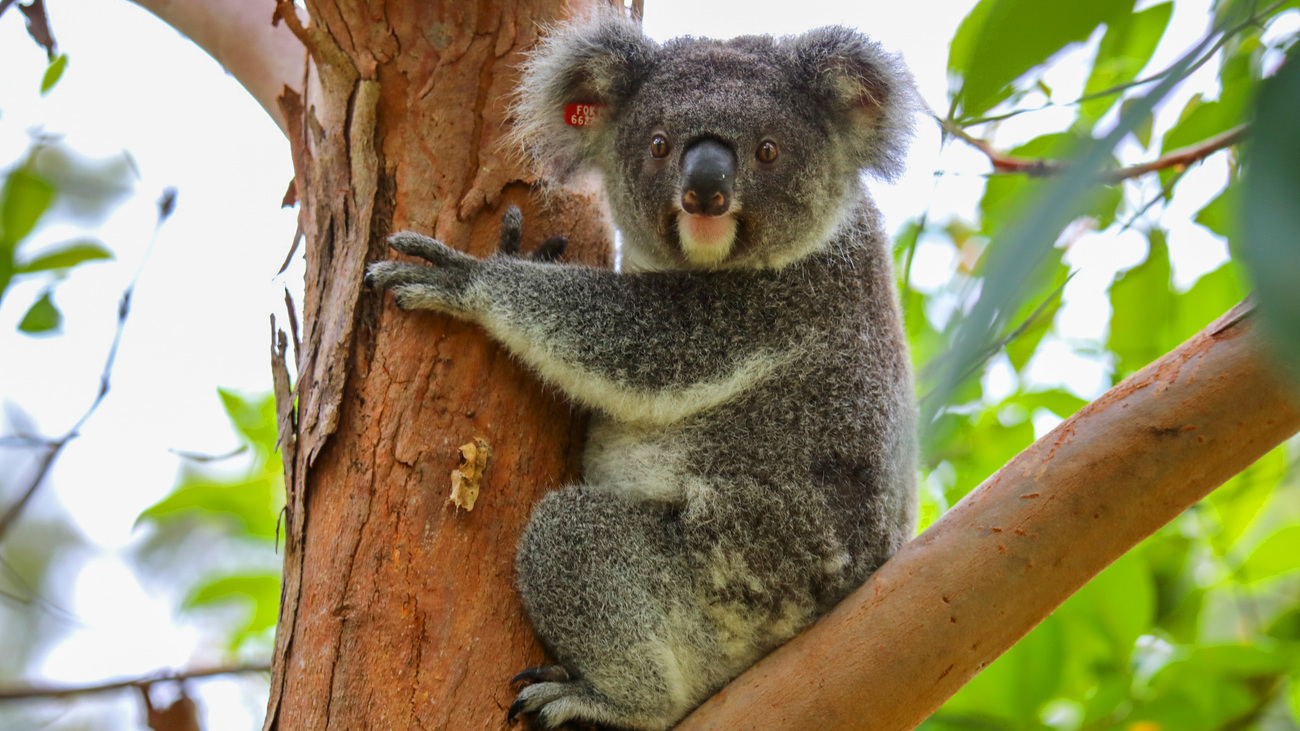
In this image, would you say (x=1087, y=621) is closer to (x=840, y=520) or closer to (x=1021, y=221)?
(x=840, y=520)

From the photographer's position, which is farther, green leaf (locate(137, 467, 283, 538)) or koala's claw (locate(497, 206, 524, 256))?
green leaf (locate(137, 467, 283, 538))

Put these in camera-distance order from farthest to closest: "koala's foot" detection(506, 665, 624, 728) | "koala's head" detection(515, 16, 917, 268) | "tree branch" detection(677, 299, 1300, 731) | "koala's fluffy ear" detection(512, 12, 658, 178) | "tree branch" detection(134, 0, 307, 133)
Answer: "tree branch" detection(134, 0, 307, 133), "koala's fluffy ear" detection(512, 12, 658, 178), "koala's head" detection(515, 16, 917, 268), "koala's foot" detection(506, 665, 624, 728), "tree branch" detection(677, 299, 1300, 731)

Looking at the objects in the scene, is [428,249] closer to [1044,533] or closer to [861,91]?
[861,91]

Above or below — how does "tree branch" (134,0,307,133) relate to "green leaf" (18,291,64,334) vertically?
above

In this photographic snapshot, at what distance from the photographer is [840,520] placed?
2.49 metres

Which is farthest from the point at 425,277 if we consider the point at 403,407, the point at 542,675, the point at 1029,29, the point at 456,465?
the point at 1029,29

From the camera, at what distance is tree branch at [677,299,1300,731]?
188 centimetres

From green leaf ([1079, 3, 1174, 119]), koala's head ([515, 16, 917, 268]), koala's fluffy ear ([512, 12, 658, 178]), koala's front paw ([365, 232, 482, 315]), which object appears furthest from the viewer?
koala's fluffy ear ([512, 12, 658, 178])

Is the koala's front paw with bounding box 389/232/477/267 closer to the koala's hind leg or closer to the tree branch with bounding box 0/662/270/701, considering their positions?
the koala's hind leg

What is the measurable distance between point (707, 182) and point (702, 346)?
1.53 feet

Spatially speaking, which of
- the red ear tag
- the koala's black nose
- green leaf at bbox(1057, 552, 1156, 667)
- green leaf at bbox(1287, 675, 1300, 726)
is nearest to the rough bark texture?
the red ear tag

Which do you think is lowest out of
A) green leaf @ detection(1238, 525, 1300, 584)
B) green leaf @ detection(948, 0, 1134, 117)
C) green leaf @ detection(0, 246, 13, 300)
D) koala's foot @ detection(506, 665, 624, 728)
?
green leaf @ detection(1238, 525, 1300, 584)

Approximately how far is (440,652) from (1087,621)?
6.16ft

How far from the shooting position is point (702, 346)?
2.65 metres
